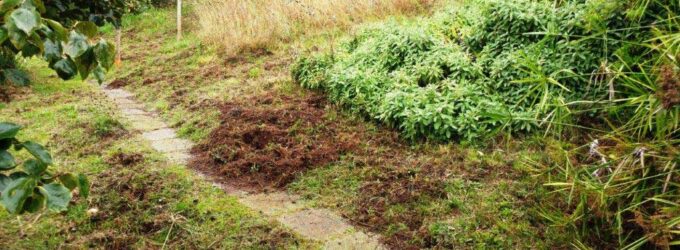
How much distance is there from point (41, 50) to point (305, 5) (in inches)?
312

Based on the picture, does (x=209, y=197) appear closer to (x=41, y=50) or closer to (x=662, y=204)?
(x=41, y=50)

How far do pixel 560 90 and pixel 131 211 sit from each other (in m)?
3.22

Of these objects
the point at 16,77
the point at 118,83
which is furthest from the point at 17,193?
the point at 118,83

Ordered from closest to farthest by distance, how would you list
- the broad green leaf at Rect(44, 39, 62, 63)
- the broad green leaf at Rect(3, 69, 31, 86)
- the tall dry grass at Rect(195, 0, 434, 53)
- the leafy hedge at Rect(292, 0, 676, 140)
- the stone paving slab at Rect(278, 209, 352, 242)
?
the broad green leaf at Rect(44, 39, 62, 63) → the broad green leaf at Rect(3, 69, 31, 86) → the stone paving slab at Rect(278, 209, 352, 242) → the leafy hedge at Rect(292, 0, 676, 140) → the tall dry grass at Rect(195, 0, 434, 53)

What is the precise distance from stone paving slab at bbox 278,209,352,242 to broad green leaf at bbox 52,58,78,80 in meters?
1.88

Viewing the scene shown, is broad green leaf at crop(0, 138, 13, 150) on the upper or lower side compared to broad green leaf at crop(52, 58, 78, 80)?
lower

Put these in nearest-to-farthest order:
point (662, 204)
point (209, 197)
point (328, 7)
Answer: point (662, 204) → point (209, 197) → point (328, 7)

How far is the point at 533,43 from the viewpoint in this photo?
4.38 m

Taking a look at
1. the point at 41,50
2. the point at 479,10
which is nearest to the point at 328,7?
the point at 479,10

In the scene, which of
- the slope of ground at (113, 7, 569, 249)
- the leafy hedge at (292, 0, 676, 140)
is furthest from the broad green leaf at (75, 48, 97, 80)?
the leafy hedge at (292, 0, 676, 140)

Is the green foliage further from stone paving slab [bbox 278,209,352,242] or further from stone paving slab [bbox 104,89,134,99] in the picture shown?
stone paving slab [bbox 104,89,134,99]

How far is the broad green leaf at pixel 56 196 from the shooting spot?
1.17 meters

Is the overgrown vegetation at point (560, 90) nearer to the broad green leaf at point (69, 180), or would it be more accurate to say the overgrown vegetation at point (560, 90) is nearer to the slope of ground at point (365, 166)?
the slope of ground at point (365, 166)

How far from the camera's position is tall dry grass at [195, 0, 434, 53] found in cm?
821
